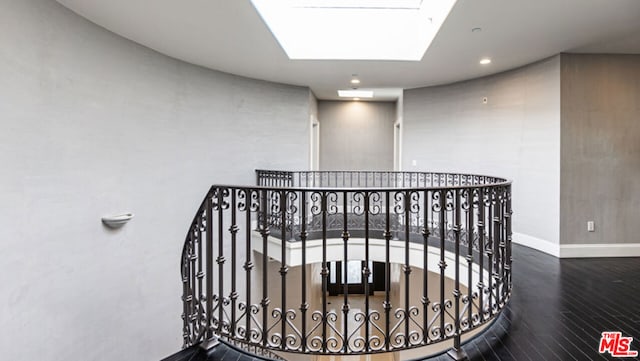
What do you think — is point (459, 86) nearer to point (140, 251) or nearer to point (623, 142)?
point (623, 142)

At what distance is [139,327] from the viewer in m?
4.17

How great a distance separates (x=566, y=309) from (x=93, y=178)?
4942 millimetres

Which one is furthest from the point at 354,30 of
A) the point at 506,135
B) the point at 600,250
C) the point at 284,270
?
the point at 600,250

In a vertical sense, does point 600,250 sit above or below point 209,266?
below

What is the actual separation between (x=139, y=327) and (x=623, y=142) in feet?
22.7

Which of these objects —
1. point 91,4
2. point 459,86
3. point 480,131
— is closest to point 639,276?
point 480,131

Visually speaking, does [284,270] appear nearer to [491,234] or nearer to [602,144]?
[491,234]

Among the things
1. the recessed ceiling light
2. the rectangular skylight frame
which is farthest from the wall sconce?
the recessed ceiling light

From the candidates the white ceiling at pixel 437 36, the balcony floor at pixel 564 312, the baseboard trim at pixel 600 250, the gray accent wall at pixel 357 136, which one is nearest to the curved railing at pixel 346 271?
the balcony floor at pixel 564 312

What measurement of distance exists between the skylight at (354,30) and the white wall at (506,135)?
5.88 ft

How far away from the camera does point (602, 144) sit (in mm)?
4414

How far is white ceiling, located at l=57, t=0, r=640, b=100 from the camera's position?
10.7ft

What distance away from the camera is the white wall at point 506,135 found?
461 cm

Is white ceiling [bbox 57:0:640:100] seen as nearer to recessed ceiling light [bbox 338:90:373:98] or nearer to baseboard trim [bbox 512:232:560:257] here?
recessed ceiling light [bbox 338:90:373:98]
